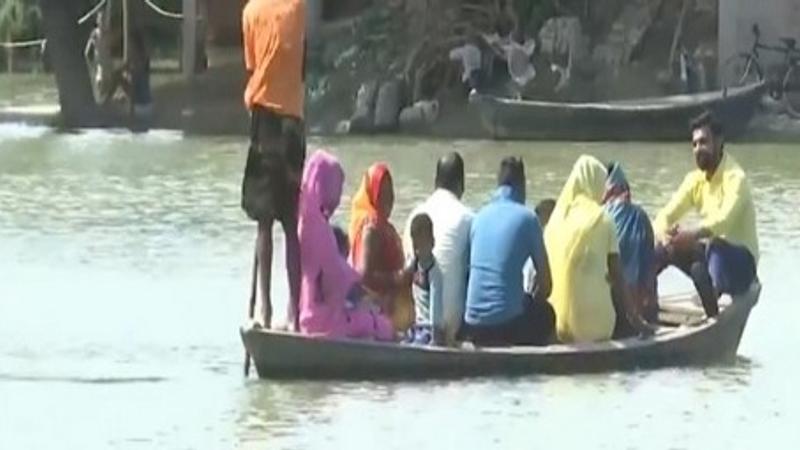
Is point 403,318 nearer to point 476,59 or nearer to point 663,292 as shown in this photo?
point 663,292

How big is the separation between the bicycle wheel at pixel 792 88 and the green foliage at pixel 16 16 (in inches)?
619

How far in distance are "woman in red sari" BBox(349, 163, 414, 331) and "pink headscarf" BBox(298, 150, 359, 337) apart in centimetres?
22

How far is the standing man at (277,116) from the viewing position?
1223 centimetres

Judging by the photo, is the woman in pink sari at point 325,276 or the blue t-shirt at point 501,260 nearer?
the woman in pink sari at point 325,276

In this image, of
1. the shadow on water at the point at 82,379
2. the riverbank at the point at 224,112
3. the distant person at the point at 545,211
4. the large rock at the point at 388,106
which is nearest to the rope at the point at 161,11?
the riverbank at the point at 224,112

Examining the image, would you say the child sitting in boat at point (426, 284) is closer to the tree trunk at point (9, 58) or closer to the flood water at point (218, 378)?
the flood water at point (218, 378)

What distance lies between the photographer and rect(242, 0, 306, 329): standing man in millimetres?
12234

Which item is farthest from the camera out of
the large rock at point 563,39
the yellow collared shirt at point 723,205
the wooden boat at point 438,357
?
the large rock at point 563,39

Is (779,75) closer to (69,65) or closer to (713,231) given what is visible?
(69,65)

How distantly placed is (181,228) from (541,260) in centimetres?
779

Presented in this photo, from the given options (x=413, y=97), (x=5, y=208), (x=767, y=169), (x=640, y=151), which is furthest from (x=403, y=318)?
(x=413, y=97)

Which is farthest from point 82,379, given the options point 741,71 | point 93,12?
point 93,12

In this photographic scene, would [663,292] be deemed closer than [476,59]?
Yes

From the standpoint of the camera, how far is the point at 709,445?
35.7ft
